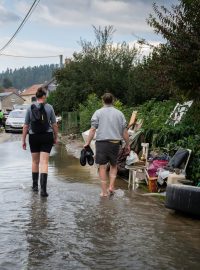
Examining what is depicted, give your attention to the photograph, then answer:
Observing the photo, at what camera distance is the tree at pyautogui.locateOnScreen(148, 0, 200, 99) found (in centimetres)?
953

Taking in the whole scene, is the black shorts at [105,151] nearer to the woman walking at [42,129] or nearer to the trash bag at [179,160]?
the woman walking at [42,129]

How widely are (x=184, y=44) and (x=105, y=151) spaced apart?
2.55 m

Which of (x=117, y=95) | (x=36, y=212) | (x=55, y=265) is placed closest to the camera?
(x=55, y=265)

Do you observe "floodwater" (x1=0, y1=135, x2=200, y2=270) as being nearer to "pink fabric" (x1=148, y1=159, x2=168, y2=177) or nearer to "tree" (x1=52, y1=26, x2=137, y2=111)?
"pink fabric" (x1=148, y1=159, x2=168, y2=177)

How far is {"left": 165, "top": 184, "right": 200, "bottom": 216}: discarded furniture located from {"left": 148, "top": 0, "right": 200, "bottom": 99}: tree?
97.4 inches

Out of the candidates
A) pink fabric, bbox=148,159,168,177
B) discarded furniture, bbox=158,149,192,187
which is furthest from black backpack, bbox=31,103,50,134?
pink fabric, bbox=148,159,168,177

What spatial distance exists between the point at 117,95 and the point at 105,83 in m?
1.10

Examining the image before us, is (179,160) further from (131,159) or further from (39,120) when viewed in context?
(39,120)

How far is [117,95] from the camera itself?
1110 inches

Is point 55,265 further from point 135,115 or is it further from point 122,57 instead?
point 122,57

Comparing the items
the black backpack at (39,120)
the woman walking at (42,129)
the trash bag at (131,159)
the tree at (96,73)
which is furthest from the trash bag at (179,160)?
the tree at (96,73)

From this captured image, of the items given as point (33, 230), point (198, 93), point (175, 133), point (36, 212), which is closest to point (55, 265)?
point (33, 230)

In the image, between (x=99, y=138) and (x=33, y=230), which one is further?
(x=99, y=138)

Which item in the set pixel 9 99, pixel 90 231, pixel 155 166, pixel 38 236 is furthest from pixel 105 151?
pixel 9 99
